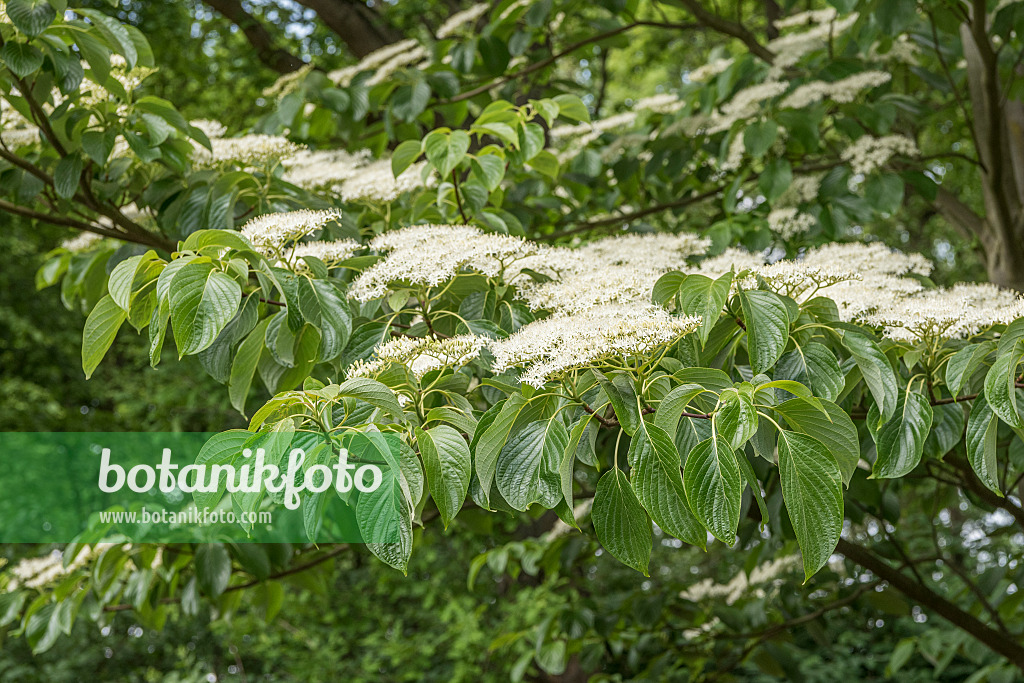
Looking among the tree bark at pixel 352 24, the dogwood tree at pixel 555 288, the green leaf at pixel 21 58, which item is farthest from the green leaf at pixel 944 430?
the tree bark at pixel 352 24

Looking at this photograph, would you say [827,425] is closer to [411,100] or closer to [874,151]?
[874,151]

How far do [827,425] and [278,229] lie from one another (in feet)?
3.15

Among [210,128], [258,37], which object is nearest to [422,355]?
[210,128]

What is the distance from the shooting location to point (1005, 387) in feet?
3.70

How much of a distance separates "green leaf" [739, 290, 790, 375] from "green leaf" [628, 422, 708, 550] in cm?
31

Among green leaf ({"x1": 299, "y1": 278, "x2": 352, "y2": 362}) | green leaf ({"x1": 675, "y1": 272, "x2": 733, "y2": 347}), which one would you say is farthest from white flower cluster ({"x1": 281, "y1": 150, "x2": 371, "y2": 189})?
green leaf ({"x1": 675, "y1": 272, "x2": 733, "y2": 347})

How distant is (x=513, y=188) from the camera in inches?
122

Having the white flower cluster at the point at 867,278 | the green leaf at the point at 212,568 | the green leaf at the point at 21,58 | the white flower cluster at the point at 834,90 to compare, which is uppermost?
the green leaf at the point at 21,58

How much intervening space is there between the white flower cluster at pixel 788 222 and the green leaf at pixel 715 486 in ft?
5.98

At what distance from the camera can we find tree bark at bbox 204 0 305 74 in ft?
12.1

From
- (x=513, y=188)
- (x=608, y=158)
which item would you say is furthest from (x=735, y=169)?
(x=513, y=188)

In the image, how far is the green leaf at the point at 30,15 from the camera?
1611mm

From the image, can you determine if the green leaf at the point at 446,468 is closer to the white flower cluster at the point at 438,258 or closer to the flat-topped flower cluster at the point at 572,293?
the flat-topped flower cluster at the point at 572,293

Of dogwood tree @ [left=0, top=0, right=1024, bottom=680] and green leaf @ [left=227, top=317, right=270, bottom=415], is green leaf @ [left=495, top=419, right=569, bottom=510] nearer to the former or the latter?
dogwood tree @ [left=0, top=0, right=1024, bottom=680]
